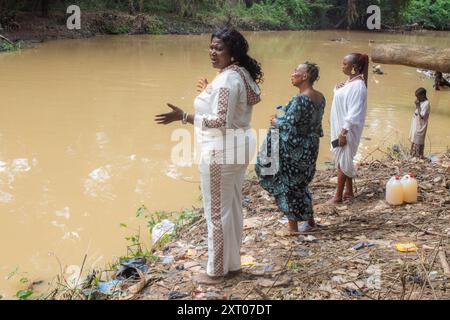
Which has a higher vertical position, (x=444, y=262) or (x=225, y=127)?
(x=225, y=127)

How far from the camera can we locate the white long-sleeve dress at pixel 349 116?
Answer: 409 cm

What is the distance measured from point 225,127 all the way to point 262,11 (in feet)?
91.2

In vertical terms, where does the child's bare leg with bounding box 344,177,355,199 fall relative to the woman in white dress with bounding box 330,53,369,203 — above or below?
below

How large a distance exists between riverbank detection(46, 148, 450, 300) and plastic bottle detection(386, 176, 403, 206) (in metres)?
0.06

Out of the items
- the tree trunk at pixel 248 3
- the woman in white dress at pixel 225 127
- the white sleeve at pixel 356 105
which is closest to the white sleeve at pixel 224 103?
the woman in white dress at pixel 225 127

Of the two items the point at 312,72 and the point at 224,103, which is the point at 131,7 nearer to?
the point at 312,72

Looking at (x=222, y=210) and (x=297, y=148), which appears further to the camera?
(x=297, y=148)

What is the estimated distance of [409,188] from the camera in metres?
4.20

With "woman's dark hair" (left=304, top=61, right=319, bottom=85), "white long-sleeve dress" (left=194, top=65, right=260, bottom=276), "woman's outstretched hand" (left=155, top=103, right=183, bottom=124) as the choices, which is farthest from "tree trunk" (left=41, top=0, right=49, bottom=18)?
"white long-sleeve dress" (left=194, top=65, right=260, bottom=276)

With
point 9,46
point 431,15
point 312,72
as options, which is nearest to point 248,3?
point 431,15

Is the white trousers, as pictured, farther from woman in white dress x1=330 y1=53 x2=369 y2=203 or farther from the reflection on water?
woman in white dress x1=330 y1=53 x2=369 y2=203

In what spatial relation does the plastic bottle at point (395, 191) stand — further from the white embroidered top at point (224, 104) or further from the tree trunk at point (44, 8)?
the tree trunk at point (44, 8)

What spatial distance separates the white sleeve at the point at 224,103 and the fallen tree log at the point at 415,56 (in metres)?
2.80

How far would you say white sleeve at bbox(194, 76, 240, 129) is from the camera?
256cm
